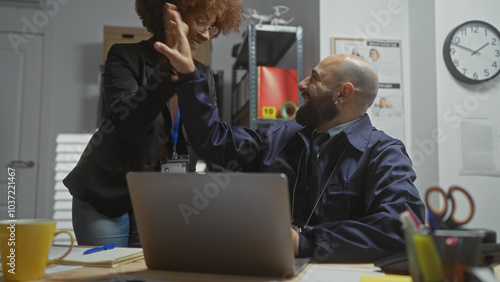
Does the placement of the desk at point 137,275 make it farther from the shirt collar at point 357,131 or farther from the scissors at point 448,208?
the shirt collar at point 357,131

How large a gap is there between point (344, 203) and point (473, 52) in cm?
164

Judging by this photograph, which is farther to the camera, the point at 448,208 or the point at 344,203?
the point at 344,203

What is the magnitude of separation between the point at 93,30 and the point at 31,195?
4.70 feet

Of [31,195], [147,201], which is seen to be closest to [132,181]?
[147,201]

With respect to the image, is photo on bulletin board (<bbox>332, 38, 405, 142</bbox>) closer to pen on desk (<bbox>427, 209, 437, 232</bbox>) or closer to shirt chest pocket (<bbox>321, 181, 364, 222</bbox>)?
shirt chest pocket (<bbox>321, 181, 364, 222</bbox>)

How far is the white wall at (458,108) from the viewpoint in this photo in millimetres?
2246

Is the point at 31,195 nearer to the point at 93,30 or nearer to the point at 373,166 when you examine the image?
the point at 93,30

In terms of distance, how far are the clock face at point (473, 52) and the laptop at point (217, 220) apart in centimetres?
198

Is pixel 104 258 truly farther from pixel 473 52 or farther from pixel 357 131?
pixel 473 52

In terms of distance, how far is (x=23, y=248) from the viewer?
0.64m

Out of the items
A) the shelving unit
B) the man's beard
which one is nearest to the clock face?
the shelving unit

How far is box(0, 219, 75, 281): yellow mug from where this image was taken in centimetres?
64

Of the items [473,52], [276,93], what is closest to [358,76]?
[276,93]

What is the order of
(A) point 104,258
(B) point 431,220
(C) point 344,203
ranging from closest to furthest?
(B) point 431,220 < (A) point 104,258 < (C) point 344,203
